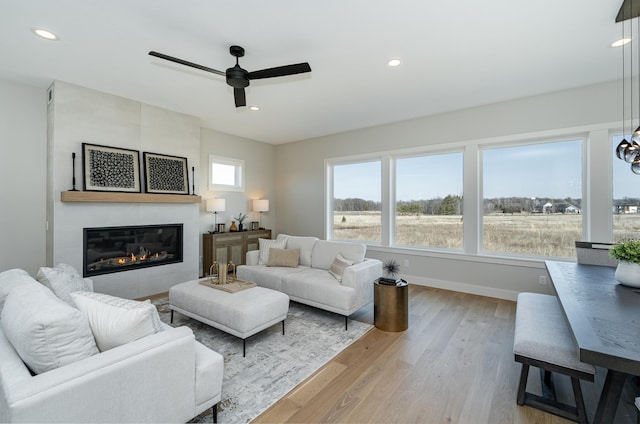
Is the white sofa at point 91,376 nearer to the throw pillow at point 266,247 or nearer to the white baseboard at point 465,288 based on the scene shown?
the throw pillow at point 266,247

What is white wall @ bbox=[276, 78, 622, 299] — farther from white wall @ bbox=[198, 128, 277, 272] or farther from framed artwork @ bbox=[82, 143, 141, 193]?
framed artwork @ bbox=[82, 143, 141, 193]

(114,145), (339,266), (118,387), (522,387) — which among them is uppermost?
(114,145)

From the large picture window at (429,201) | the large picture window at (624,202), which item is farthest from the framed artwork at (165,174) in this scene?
the large picture window at (624,202)

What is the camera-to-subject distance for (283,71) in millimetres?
2477

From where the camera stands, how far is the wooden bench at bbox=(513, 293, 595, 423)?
64.9 inches

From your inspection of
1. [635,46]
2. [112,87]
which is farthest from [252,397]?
[635,46]

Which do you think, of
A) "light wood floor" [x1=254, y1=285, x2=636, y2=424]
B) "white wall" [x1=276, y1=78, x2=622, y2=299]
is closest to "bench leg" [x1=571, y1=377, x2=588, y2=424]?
"light wood floor" [x1=254, y1=285, x2=636, y2=424]

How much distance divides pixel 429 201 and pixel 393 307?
2498 millimetres

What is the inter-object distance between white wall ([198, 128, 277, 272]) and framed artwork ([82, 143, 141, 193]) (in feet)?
4.41

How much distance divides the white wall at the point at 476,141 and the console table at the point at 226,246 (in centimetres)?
126

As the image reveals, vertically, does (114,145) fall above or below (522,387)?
above

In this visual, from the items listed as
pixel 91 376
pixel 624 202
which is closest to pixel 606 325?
pixel 91 376

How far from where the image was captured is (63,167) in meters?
3.50

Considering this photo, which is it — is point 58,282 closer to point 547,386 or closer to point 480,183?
point 547,386
